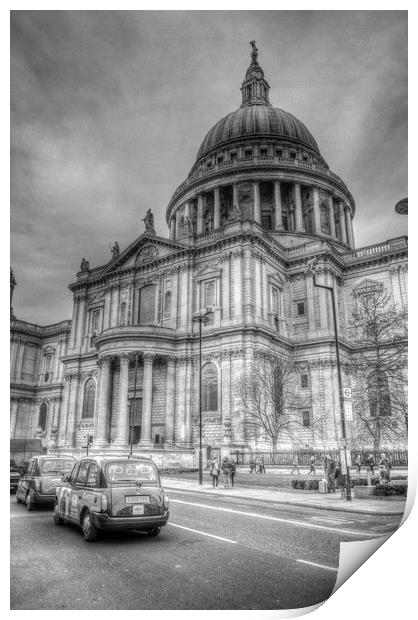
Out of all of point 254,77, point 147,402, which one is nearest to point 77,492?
point 254,77

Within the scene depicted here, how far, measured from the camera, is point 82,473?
909cm

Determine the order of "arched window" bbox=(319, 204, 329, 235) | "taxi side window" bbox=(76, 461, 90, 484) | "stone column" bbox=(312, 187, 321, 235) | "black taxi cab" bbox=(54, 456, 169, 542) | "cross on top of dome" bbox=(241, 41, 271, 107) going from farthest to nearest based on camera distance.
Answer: "arched window" bbox=(319, 204, 329, 235) < "stone column" bbox=(312, 187, 321, 235) < "taxi side window" bbox=(76, 461, 90, 484) < "black taxi cab" bbox=(54, 456, 169, 542) < "cross on top of dome" bbox=(241, 41, 271, 107)

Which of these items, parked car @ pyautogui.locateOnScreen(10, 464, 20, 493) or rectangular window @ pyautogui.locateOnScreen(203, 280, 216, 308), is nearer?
parked car @ pyautogui.locateOnScreen(10, 464, 20, 493)

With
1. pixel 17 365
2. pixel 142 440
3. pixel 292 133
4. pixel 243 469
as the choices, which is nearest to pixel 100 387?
pixel 142 440

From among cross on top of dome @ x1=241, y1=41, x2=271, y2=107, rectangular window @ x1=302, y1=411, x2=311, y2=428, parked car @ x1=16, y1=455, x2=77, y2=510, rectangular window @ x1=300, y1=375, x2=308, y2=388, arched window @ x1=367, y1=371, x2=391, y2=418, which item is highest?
cross on top of dome @ x1=241, y1=41, x2=271, y2=107

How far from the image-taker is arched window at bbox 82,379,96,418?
49819 mm

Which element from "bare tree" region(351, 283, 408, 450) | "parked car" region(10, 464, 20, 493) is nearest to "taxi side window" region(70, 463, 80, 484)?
"parked car" region(10, 464, 20, 493)

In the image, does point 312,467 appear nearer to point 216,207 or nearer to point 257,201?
point 257,201

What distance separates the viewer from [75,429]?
161ft

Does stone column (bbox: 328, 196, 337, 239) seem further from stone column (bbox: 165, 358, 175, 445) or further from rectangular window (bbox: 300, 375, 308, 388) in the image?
stone column (bbox: 165, 358, 175, 445)

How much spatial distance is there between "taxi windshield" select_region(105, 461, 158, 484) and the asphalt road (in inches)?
54.9

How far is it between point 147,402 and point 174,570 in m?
35.9

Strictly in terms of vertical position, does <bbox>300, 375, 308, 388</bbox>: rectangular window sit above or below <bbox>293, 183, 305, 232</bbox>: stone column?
below

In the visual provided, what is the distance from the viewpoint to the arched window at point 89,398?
4982 centimetres
